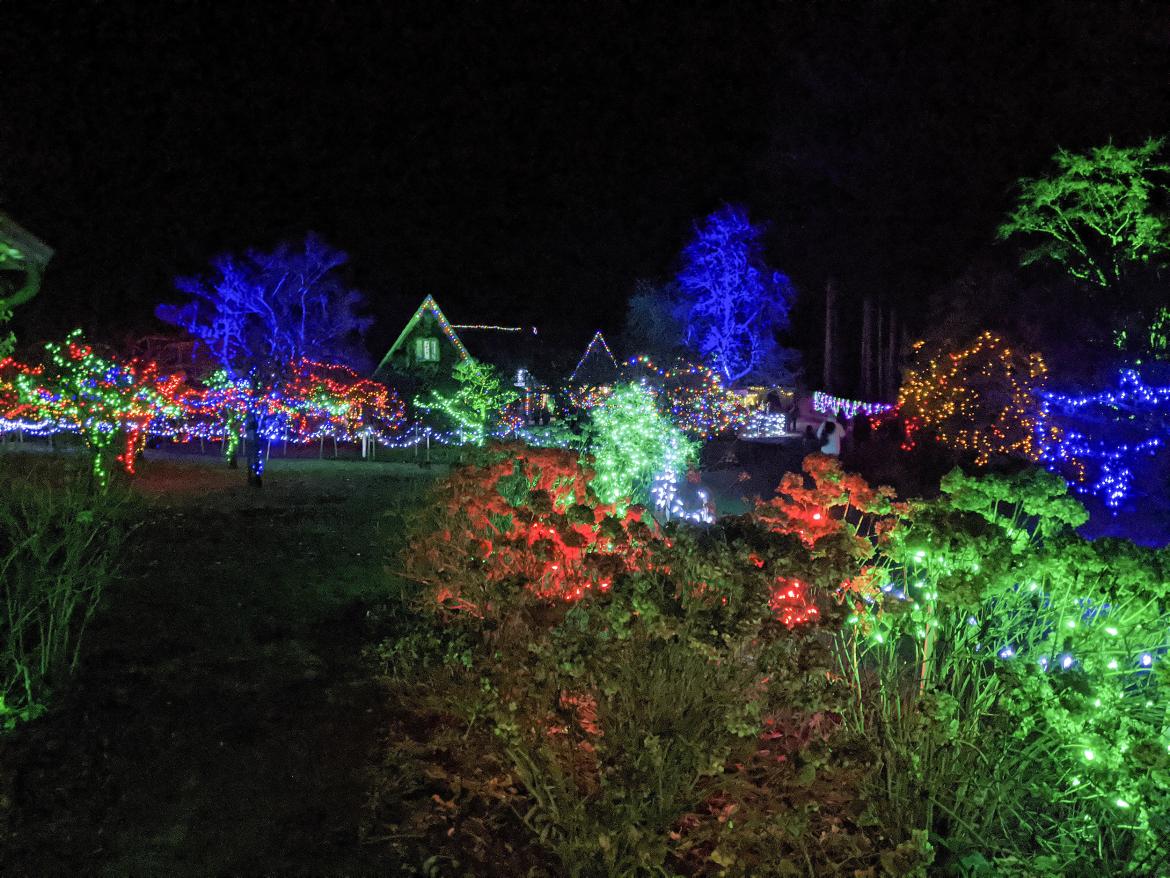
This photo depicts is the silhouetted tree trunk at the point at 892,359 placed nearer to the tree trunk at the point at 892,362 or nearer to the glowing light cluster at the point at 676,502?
the tree trunk at the point at 892,362

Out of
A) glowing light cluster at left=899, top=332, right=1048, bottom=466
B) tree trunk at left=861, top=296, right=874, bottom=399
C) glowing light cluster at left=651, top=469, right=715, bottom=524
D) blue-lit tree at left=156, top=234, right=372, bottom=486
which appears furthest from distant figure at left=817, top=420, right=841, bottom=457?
blue-lit tree at left=156, top=234, right=372, bottom=486

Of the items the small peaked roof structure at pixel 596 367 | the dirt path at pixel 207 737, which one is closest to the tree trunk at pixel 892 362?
the small peaked roof structure at pixel 596 367

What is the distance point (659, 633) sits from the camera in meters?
2.98

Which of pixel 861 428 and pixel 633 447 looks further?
pixel 861 428

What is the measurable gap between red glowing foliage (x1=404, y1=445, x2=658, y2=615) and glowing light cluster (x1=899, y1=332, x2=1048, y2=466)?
12.8 m

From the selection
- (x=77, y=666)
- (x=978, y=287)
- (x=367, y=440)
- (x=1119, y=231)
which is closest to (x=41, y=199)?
(x=367, y=440)

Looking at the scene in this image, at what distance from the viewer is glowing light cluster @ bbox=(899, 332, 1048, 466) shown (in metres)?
16.1

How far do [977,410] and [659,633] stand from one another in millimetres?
15903

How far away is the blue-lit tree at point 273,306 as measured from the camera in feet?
84.0

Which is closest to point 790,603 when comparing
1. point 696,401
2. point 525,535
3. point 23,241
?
point 525,535

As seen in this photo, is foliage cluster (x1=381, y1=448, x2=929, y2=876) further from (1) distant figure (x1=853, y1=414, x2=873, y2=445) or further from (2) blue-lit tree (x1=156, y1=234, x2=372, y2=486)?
(1) distant figure (x1=853, y1=414, x2=873, y2=445)

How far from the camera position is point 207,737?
393 cm

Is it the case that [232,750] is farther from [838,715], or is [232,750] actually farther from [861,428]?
[861,428]

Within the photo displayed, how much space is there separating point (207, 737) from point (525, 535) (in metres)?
1.76
